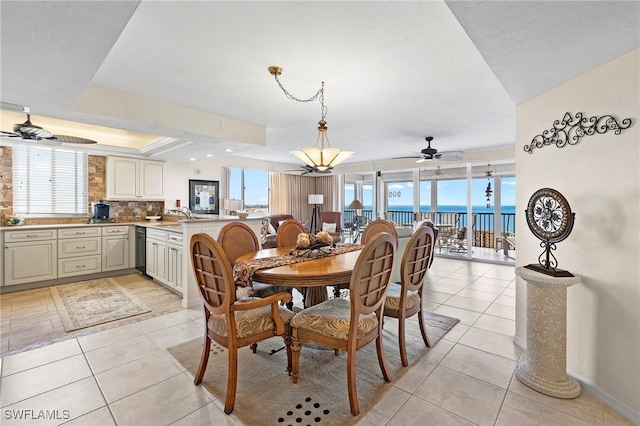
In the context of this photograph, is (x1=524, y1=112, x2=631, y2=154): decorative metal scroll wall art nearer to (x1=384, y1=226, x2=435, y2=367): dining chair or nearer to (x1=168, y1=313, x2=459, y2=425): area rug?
(x1=384, y1=226, x2=435, y2=367): dining chair

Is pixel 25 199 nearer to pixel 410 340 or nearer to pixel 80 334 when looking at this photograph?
pixel 80 334

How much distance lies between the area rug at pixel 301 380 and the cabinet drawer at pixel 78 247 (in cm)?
340

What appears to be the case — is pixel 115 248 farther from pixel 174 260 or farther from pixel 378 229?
pixel 378 229

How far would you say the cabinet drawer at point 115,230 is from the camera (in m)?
4.96

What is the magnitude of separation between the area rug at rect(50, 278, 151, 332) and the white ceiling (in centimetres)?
221

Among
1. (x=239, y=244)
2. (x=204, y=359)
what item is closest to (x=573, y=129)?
(x=239, y=244)

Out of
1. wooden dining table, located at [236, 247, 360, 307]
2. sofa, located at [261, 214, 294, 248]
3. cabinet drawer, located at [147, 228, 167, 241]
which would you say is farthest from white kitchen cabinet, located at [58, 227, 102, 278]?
wooden dining table, located at [236, 247, 360, 307]

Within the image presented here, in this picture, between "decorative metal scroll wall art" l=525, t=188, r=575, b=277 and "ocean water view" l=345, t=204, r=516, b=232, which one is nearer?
"decorative metal scroll wall art" l=525, t=188, r=575, b=277

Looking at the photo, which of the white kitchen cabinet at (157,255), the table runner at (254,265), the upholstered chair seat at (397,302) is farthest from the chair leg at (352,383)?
the white kitchen cabinet at (157,255)

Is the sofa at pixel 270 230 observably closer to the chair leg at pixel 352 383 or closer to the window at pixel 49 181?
the window at pixel 49 181

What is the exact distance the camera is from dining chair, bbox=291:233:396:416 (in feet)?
5.85

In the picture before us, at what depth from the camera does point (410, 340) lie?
2736 millimetres

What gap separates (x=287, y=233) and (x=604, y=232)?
272 centimetres

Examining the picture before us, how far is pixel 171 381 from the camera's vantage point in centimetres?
210
